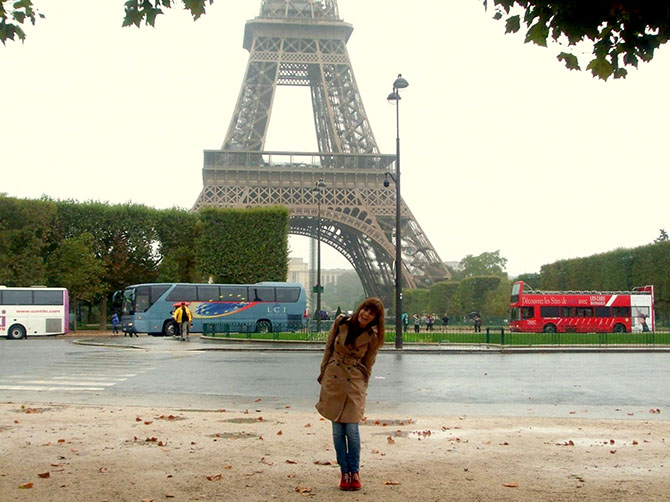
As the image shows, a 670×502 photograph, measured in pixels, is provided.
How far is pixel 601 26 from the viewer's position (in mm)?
6387

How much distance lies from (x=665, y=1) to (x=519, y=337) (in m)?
32.2

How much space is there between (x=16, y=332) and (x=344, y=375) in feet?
141

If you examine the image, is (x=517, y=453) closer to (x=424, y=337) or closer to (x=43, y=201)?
(x=424, y=337)

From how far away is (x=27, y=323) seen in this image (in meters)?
46.6

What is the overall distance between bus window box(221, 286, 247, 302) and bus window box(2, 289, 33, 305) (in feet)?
35.8

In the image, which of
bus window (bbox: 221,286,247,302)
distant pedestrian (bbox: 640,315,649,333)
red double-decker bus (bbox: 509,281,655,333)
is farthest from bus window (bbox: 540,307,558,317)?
bus window (bbox: 221,286,247,302)

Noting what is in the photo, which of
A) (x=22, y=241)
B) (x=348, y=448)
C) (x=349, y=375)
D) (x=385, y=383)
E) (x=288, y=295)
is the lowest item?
(x=385, y=383)

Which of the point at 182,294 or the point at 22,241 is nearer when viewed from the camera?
the point at 182,294

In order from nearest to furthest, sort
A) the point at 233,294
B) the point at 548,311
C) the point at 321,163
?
1. the point at 233,294
2. the point at 548,311
3. the point at 321,163

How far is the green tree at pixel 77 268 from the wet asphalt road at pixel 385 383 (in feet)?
96.7

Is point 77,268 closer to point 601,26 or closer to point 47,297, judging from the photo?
point 47,297

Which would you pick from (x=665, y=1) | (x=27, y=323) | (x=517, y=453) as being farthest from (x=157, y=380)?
(x=27, y=323)

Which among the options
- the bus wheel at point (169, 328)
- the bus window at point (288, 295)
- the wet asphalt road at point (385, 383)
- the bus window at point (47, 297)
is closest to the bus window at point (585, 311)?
the bus window at point (288, 295)

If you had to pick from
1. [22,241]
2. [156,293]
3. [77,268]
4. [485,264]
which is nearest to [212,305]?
[156,293]
